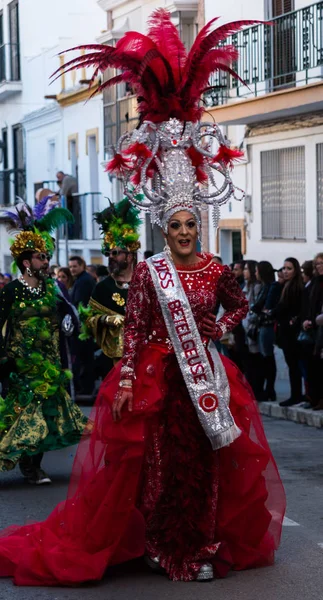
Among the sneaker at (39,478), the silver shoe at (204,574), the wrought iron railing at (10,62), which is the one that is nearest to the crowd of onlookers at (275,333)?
the sneaker at (39,478)

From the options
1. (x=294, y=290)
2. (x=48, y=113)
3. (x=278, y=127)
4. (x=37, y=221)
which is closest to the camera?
(x=37, y=221)

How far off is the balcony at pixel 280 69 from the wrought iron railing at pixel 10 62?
751 inches

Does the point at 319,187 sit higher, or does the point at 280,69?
the point at 280,69

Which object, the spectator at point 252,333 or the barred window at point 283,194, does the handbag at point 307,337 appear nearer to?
the spectator at point 252,333

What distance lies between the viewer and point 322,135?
19.2 metres

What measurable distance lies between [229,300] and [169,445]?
2.91ft

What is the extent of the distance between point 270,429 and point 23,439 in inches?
186

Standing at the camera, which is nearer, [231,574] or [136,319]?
[231,574]

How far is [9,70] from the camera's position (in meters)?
40.9

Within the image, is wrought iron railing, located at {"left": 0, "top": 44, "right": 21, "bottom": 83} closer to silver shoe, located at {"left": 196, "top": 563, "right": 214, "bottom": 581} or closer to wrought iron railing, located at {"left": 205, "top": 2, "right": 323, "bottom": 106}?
wrought iron railing, located at {"left": 205, "top": 2, "right": 323, "bottom": 106}

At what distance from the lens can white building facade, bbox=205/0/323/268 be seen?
756 inches

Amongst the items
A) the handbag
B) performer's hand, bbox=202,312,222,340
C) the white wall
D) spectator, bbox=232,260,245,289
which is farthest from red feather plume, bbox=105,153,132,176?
the white wall

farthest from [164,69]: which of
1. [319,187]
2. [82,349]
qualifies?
[319,187]

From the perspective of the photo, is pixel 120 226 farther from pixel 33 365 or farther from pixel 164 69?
pixel 164 69
